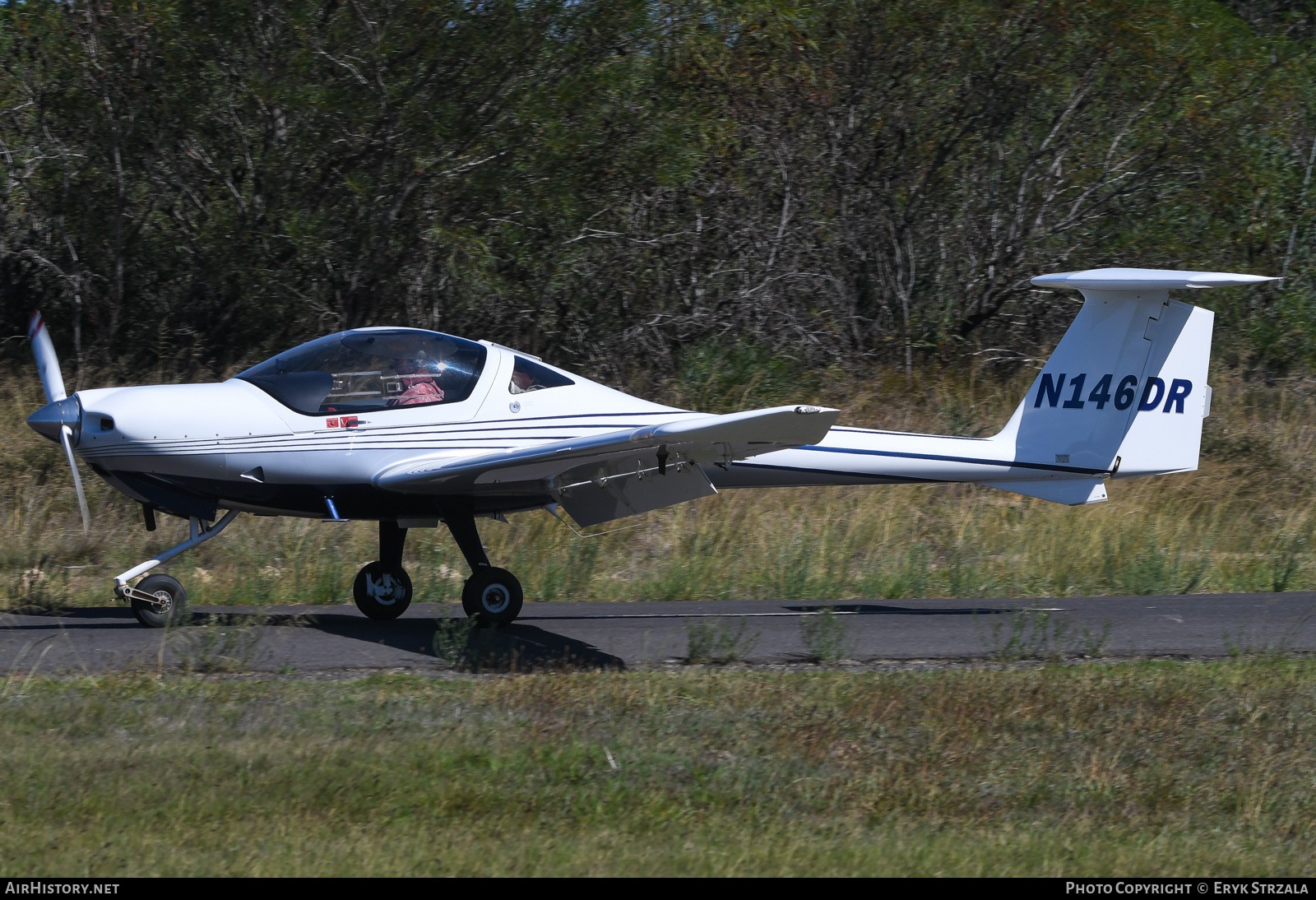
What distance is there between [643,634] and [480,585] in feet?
3.88

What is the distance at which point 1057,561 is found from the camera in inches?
470

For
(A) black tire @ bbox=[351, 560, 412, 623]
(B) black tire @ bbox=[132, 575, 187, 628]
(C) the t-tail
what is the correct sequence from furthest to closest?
(C) the t-tail < (A) black tire @ bbox=[351, 560, 412, 623] < (B) black tire @ bbox=[132, 575, 187, 628]

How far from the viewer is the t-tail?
29.9ft

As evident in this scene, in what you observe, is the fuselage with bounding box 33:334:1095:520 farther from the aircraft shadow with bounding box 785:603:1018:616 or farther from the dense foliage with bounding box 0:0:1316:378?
the dense foliage with bounding box 0:0:1316:378

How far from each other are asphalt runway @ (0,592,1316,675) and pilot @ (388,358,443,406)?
4.65 ft

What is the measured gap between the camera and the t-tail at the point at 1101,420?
359 inches

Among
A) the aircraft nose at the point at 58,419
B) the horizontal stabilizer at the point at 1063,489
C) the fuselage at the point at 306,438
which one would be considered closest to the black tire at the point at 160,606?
the fuselage at the point at 306,438

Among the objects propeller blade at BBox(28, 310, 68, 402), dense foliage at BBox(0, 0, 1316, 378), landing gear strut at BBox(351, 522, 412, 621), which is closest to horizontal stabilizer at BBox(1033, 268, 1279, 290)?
landing gear strut at BBox(351, 522, 412, 621)

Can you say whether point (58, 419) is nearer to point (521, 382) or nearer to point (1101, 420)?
point (521, 382)

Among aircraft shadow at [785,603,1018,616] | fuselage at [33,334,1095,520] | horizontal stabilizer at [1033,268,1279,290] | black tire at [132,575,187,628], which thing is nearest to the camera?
fuselage at [33,334,1095,520]

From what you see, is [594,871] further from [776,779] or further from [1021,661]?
[1021,661]

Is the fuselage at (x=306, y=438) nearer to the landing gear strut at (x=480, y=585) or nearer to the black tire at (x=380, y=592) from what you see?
the landing gear strut at (x=480, y=585)

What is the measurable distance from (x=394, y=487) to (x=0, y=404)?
825cm

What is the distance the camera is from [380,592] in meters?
8.86
